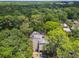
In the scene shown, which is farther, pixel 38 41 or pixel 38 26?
pixel 38 26

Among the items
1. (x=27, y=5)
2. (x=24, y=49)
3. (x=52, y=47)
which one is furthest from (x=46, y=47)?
(x=27, y=5)

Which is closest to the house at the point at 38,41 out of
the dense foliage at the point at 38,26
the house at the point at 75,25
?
the dense foliage at the point at 38,26

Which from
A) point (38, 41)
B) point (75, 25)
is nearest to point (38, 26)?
point (38, 41)

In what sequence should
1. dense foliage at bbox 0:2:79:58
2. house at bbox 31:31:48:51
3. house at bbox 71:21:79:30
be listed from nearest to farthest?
1. dense foliage at bbox 0:2:79:58
2. house at bbox 31:31:48:51
3. house at bbox 71:21:79:30

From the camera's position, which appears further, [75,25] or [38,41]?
Result: [75,25]

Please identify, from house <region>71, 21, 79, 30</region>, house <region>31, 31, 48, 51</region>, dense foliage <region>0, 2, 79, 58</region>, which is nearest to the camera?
dense foliage <region>0, 2, 79, 58</region>

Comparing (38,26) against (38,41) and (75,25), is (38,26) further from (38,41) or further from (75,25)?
(75,25)

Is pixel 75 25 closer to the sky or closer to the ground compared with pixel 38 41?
closer to the sky

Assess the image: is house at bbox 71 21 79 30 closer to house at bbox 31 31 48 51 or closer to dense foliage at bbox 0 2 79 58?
dense foliage at bbox 0 2 79 58

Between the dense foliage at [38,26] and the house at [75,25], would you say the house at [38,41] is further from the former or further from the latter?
the house at [75,25]

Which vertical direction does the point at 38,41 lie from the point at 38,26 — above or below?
below

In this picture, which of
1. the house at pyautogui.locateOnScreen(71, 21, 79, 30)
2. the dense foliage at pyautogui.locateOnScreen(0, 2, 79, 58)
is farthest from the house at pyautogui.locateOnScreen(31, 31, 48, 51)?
the house at pyautogui.locateOnScreen(71, 21, 79, 30)

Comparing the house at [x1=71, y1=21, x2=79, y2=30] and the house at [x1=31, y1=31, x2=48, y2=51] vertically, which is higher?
the house at [x1=71, y1=21, x2=79, y2=30]
